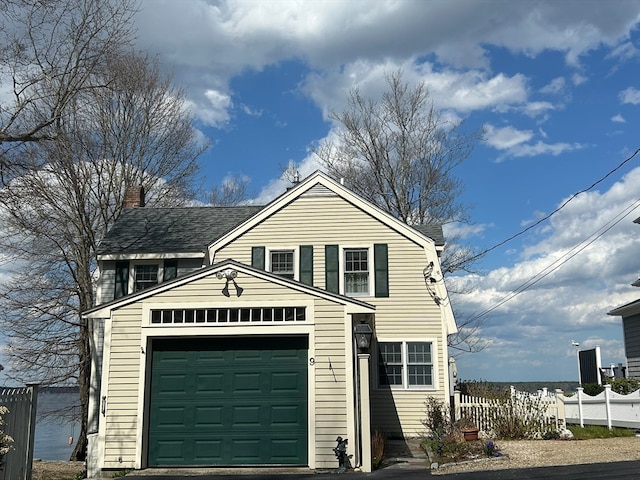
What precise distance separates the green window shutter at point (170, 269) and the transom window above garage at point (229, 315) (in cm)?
645

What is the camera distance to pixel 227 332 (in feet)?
43.0

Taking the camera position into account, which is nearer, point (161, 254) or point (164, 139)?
point (161, 254)

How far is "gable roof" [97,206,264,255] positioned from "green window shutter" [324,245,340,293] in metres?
2.71

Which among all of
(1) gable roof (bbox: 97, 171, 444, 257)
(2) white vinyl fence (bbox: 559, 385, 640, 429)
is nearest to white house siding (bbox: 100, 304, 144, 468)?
(1) gable roof (bbox: 97, 171, 444, 257)

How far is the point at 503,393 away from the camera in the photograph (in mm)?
16547

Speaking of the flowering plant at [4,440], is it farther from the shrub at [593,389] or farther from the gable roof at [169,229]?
the shrub at [593,389]

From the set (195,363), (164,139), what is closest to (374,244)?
(195,363)

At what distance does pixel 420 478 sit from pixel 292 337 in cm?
377

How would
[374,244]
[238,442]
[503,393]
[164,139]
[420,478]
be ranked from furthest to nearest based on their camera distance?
1. [164,139]
2. [374,244]
3. [503,393]
4. [238,442]
5. [420,478]

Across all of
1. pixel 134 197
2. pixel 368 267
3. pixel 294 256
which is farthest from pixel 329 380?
pixel 134 197

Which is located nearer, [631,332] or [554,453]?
[554,453]

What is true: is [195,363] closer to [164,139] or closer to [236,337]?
[236,337]

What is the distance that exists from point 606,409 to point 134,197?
17254 millimetres

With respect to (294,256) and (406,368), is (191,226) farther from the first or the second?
(406,368)
